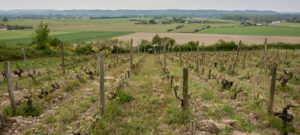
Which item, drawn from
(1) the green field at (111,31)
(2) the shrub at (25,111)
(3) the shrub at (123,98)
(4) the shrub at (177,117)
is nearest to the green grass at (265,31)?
(1) the green field at (111,31)

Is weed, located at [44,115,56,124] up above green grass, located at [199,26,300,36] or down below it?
below

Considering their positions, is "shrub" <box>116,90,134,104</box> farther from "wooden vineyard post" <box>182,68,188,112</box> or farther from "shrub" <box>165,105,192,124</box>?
"wooden vineyard post" <box>182,68,188,112</box>

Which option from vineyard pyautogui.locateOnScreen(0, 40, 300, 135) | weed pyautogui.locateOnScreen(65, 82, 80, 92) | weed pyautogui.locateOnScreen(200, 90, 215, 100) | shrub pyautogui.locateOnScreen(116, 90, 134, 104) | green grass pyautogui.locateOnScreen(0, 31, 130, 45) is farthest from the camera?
green grass pyautogui.locateOnScreen(0, 31, 130, 45)

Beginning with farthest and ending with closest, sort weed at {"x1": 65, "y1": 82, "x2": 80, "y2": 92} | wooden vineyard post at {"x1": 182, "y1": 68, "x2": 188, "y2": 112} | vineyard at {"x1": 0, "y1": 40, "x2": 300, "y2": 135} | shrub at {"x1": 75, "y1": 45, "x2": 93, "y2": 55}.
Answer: shrub at {"x1": 75, "y1": 45, "x2": 93, "y2": 55} < weed at {"x1": 65, "y1": 82, "x2": 80, "y2": 92} < wooden vineyard post at {"x1": 182, "y1": 68, "x2": 188, "y2": 112} < vineyard at {"x1": 0, "y1": 40, "x2": 300, "y2": 135}

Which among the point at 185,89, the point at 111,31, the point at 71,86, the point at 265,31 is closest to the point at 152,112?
the point at 185,89

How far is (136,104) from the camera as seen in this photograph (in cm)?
831

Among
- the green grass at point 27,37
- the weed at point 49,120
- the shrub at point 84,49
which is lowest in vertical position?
the weed at point 49,120

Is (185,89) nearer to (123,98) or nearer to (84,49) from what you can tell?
(123,98)

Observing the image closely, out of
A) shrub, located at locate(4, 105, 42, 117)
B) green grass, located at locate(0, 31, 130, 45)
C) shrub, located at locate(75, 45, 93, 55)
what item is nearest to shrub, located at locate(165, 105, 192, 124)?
shrub, located at locate(4, 105, 42, 117)

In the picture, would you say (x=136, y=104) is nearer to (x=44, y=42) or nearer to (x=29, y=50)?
(x=29, y=50)

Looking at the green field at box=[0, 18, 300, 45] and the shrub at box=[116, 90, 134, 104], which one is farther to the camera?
the green field at box=[0, 18, 300, 45]

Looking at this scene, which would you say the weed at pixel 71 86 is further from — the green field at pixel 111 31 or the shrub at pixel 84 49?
the green field at pixel 111 31

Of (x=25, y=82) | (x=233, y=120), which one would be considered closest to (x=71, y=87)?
(x=25, y=82)

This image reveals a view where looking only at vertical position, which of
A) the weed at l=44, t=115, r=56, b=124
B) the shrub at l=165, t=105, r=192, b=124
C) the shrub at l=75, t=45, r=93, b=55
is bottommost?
the weed at l=44, t=115, r=56, b=124
